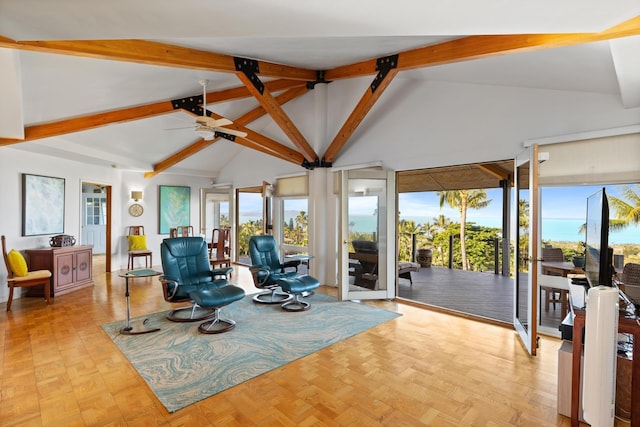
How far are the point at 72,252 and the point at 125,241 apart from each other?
227 centimetres

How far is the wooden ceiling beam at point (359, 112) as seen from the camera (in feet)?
14.2

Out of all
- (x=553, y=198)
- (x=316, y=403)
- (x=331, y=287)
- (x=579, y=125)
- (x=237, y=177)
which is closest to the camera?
(x=316, y=403)

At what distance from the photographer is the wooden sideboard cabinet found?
16.9 ft

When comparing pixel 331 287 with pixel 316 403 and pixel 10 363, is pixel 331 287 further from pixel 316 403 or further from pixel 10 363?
pixel 10 363

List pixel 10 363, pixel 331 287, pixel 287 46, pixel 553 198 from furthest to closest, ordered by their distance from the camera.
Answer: pixel 331 287 → pixel 553 198 → pixel 287 46 → pixel 10 363

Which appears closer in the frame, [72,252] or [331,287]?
[72,252]

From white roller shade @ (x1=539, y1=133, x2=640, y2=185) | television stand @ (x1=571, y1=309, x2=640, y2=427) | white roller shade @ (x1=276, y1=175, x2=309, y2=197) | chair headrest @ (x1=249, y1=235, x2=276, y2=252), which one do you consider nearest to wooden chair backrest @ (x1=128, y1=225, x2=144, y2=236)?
white roller shade @ (x1=276, y1=175, x2=309, y2=197)

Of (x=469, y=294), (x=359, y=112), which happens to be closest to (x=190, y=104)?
(x=359, y=112)

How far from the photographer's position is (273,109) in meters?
4.95

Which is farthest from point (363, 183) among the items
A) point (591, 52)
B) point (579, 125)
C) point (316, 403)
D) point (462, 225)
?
point (462, 225)

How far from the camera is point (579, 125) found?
3.36 m

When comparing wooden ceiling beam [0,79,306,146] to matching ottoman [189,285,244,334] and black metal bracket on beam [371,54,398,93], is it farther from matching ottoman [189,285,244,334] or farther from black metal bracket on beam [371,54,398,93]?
matching ottoman [189,285,244,334]

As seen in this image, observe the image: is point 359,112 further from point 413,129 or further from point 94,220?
point 94,220

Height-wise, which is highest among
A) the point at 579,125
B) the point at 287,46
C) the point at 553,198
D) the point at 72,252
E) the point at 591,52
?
the point at 287,46
